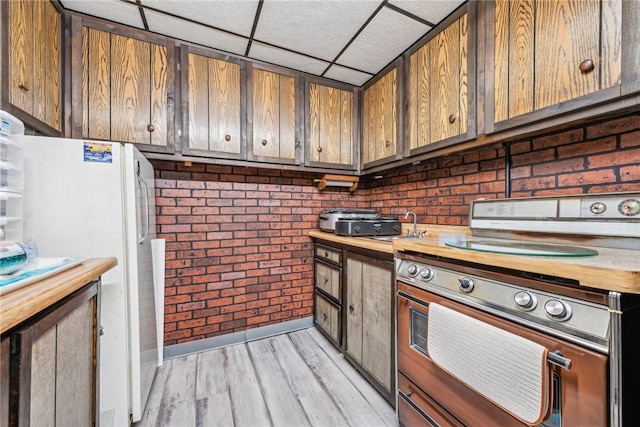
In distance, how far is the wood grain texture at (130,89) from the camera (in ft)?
5.65

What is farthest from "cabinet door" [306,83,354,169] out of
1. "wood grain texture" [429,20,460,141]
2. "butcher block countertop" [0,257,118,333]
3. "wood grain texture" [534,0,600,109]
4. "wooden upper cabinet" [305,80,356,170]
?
"butcher block countertop" [0,257,118,333]

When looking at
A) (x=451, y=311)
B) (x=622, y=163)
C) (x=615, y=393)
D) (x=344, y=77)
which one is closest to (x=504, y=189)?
(x=622, y=163)

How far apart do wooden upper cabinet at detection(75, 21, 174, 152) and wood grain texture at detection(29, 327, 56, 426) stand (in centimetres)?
150

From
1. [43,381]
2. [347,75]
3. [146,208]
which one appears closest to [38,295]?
[43,381]

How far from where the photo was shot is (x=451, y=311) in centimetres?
105

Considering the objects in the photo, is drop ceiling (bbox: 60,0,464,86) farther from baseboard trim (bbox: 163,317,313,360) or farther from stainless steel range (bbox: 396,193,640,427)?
baseboard trim (bbox: 163,317,313,360)

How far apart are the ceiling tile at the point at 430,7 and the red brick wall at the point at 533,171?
2.97ft

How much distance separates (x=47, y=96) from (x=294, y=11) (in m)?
1.53

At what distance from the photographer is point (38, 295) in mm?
585

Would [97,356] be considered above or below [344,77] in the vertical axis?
below

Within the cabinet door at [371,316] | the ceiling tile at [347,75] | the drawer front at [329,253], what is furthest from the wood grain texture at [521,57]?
the drawer front at [329,253]

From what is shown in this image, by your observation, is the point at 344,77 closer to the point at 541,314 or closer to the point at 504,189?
the point at 504,189

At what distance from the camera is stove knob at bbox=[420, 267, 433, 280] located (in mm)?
1201

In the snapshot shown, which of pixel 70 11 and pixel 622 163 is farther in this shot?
pixel 70 11
